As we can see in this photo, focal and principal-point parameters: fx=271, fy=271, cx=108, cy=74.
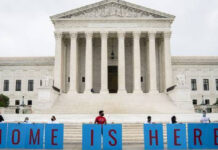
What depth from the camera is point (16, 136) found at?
45.5ft

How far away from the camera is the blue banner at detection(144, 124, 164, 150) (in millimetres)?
13336

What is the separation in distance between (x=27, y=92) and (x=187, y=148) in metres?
47.4

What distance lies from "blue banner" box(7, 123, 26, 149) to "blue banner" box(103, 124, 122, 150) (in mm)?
4188

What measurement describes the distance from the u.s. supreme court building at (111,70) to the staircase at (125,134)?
41.7 ft

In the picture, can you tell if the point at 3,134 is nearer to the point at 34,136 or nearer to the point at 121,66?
the point at 34,136

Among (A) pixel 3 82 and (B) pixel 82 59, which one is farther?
(A) pixel 3 82

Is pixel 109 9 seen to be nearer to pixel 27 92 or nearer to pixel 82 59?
pixel 82 59

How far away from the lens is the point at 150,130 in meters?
13.4

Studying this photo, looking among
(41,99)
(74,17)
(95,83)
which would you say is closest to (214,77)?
(95,83)

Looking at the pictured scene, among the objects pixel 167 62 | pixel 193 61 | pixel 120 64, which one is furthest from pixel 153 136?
pixel 193 61

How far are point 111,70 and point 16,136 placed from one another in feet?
125

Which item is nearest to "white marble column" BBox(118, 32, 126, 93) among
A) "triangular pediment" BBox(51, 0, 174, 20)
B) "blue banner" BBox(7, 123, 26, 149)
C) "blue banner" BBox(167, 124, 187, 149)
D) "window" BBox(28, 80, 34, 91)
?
"triangular pediment" BBox(51, 0, 174, 20)

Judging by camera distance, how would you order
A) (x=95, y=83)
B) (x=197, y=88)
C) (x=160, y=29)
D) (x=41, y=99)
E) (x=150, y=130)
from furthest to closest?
(x=197, y=88) → (x=95, y=83) → (x=160, y=29) → (x=41, y=99) → (x=150, y=130)

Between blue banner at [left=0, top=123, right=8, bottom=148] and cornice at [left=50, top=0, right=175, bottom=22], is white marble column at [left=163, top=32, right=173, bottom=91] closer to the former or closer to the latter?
cornice at [left=50, top=0, right=175, bottom=22]
